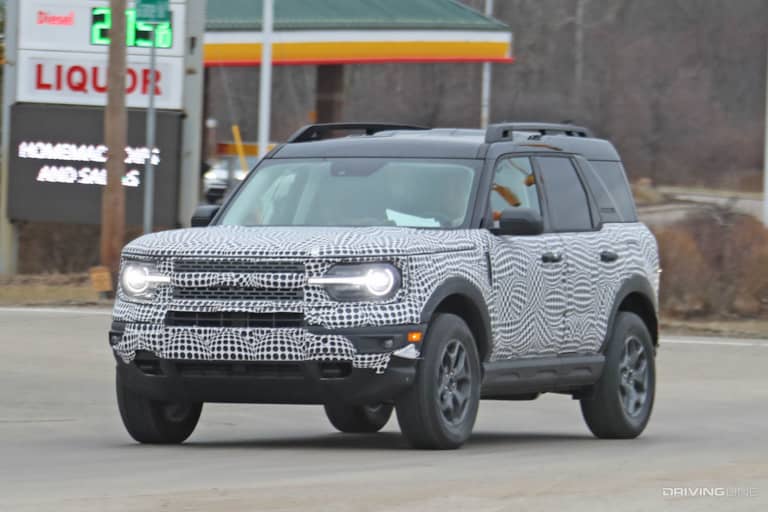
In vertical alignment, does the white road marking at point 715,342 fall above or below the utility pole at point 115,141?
below

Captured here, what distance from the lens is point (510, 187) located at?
1134 cm

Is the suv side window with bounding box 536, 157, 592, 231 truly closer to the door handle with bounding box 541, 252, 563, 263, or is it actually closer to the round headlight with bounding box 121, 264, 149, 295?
the door handle with bounding box 541, 252, 563, 263

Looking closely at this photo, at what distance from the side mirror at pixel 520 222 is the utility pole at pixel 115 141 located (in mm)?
13370

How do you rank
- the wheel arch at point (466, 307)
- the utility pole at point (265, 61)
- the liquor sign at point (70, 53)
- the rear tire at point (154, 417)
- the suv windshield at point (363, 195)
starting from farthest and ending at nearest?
the utility pole at point (265, 61) → the liquor sign at point (70, 53) → the suv windshield at point (363, 195) → the rear tire at point (154, 417) → the wheel arch at point (466, 307)

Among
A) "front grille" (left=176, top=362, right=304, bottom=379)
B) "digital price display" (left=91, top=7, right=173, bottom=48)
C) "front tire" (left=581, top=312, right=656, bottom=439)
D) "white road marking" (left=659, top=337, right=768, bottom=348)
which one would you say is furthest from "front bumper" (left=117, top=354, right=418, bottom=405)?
"digital price display" (left=91, top=7, right=173, bottom=48)

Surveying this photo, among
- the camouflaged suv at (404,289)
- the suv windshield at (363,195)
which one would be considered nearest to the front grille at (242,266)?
the camouflaged suv at (404,289)

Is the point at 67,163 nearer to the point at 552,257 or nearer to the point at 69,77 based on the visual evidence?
the point at 69,77

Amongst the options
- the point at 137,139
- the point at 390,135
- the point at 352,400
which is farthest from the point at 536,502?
the point at 137,139

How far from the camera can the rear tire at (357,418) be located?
40.4 ft

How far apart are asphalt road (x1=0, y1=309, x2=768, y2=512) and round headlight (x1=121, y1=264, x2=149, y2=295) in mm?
887

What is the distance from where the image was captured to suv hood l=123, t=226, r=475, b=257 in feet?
31.9

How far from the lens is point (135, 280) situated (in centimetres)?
1012
